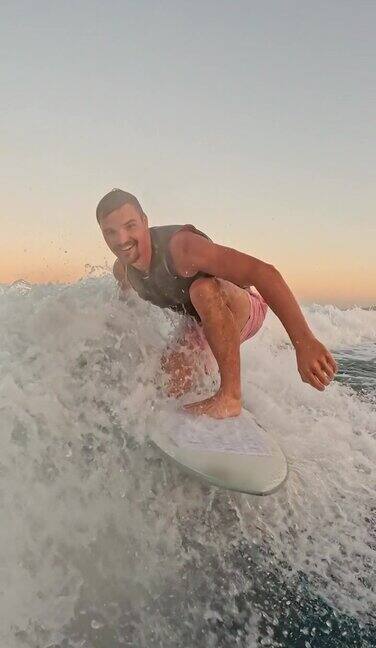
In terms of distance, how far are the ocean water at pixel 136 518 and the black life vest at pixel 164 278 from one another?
0.38 metres

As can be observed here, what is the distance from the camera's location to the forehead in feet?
11.1

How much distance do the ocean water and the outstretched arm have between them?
786 millimetres

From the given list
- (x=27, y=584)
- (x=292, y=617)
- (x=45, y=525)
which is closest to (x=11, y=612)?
(x=27, y=584)

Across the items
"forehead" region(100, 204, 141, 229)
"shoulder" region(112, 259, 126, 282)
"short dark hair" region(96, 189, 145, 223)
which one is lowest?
"shoulder" region(112, 259, 126, 282)

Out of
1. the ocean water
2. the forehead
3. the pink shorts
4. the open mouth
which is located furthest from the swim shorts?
the forehead

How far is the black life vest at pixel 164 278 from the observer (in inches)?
134

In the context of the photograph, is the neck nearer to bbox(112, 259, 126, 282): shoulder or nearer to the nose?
the nose

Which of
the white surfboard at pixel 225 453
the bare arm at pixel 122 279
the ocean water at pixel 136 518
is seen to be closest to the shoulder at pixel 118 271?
the bare arm at pixel 122 279

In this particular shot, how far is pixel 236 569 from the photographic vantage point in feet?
8.45

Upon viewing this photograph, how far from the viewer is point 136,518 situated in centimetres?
273

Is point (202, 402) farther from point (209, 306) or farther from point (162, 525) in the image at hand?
point (162, 525)

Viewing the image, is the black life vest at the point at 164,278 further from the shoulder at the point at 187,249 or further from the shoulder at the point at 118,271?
the shoulder at the point at 118,271

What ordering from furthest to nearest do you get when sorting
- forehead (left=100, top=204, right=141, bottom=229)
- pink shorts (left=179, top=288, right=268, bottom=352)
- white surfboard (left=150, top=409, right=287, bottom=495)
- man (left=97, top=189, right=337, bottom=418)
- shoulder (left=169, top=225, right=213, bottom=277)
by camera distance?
pink shorts (left=179, top=288, right=268, bottom=352)
forehead (left=100, top=204, right=141, bottom=229)
shoulder (left=169, top=225, right=213, bottom=277)
man (left=97, top=189, right=337, bottom=418)
white surfboard (left=150, top=409, right=287, bottom=495)

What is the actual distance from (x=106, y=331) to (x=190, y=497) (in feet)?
4.43
